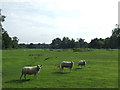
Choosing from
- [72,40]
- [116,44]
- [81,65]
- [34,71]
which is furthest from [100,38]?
[34,71]

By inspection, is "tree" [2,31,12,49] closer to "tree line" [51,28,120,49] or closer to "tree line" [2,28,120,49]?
"tree line" [2,28,120,49]

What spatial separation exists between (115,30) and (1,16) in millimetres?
93097

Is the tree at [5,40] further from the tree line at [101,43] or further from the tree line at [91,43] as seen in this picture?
the tree line at [101,43]

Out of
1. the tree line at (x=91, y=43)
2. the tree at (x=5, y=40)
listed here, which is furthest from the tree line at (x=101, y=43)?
the tree at (x=5, y=40)

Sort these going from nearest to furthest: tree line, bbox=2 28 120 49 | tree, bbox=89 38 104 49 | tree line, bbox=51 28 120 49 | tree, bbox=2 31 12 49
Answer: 1. tree, bbox=2 31 12 49
2. tree line, bbox=2 28 120 49
3. tree line, bbox=51 28 120 49
4. tree, bbox=89 38 104 49

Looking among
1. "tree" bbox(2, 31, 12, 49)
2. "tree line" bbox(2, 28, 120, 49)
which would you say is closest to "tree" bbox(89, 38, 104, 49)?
"tree line" bbox(2, 28, 120, 49)

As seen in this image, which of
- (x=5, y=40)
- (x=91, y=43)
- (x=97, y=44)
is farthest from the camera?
(x=91, y=43)

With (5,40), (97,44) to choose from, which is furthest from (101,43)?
(5,40)

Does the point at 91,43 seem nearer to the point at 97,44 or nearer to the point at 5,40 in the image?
the point at 97,44

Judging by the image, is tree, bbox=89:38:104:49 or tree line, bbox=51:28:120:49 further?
tree, bbox=89:38:104:49

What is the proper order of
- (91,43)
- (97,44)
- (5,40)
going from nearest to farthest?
(5,40) → (97,44) → (91,43)

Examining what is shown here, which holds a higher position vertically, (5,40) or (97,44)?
(5,40)

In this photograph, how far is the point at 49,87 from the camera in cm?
1728

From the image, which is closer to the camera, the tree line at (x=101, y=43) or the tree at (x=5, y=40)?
the tree at (x=5, y=40)
